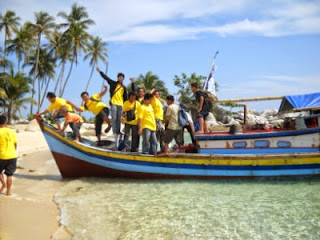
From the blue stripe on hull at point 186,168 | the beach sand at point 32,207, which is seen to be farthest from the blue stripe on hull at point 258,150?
the beach sand at point 32,207

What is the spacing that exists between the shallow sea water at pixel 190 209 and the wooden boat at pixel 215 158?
11.4 inches

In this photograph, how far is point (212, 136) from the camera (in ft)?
32.4

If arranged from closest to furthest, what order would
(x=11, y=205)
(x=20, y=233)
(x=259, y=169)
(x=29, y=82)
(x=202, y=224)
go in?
(x=20, y=233) < (x=202, y=224) < (x=11, y=205) < (x=259, y=169) < (x=29, y=82)

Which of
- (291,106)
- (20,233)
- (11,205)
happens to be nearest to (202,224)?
(20,233)

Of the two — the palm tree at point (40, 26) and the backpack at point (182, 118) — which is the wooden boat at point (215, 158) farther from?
the palm tree at point (40, 26)

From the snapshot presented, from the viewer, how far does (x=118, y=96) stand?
988cm

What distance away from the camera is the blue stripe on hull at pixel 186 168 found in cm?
881

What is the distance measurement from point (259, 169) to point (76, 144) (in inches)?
208

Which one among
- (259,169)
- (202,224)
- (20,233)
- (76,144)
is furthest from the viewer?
(76,144)

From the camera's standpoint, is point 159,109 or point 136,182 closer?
point 136,182

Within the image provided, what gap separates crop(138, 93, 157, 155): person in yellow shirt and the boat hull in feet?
1.40

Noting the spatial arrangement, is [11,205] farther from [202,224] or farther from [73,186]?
[202,224]

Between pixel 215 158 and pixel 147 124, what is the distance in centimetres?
211

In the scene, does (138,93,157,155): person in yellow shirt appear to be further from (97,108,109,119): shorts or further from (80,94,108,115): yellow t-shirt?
(80,94,108,115): yellow t-shirt
